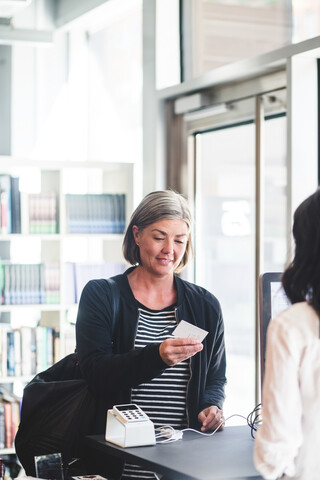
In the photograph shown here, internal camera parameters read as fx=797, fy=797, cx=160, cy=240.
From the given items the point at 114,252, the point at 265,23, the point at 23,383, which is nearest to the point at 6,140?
the point at 114,252

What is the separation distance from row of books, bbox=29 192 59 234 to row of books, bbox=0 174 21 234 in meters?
0.09

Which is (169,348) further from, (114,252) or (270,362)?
(114,252)

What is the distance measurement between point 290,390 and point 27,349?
3612 millimetres

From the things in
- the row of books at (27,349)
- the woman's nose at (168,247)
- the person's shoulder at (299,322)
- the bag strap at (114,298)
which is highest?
the woman's nose at (168,247)

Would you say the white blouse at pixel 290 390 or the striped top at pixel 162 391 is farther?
the striped top at pixel 162 391

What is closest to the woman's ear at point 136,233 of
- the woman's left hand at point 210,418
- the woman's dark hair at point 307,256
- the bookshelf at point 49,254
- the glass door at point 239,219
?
the woman's left hand at point 210,418

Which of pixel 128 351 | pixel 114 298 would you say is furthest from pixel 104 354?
pixel 114 298

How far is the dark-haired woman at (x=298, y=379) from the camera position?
64.3 inches

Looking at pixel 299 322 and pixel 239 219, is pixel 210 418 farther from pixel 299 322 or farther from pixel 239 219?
pixel 239 219

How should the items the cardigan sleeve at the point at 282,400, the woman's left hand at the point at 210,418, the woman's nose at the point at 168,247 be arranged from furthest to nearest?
the woman's nose at the point at 168,247 < the woman's left hand at the point at 210,418 < the cardigan sleeve at the point at 282,400

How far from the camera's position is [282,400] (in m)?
1.63

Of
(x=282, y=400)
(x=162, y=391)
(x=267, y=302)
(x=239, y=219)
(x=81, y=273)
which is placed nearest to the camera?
(x=282, y=400)

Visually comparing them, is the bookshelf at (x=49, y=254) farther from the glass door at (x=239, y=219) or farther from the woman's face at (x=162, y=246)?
the woman's face at (x=162, y=246)

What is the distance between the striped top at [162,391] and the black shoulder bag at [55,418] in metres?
0.12
